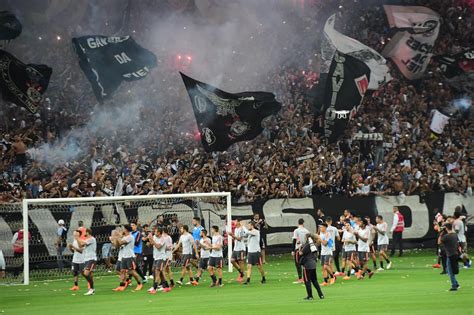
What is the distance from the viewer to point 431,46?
41500 mm

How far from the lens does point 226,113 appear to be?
3334cm

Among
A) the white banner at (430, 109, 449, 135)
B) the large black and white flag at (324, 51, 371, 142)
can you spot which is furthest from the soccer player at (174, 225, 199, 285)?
the white banner at (430, 109, 449, 135)

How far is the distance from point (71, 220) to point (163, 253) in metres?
6.89

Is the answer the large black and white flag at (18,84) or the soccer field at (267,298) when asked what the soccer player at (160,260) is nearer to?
the soccer field at (267,298)

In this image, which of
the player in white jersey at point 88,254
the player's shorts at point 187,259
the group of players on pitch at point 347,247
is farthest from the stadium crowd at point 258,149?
the group of players on pitch at point 347,247

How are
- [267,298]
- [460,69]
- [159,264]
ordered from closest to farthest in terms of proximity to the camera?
[267,298] < [159,264] < [460,69]

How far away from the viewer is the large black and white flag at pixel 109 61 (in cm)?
3288

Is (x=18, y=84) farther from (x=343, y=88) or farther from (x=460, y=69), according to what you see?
(x=460, y=69)

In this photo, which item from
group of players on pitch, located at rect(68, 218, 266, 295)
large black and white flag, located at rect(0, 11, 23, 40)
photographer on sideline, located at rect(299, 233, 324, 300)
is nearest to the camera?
photographer on sideline, located at rect(299, 233, 324, 300)

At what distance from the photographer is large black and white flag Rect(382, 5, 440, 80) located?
41438mm

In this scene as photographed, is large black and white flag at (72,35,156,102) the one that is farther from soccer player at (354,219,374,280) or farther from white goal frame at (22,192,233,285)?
soccer player at (354,219,374,280)

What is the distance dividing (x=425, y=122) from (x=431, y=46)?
356cm

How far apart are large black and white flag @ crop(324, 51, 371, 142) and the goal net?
236 inches

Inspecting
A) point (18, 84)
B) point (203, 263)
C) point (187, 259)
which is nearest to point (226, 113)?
point (203, 263)
